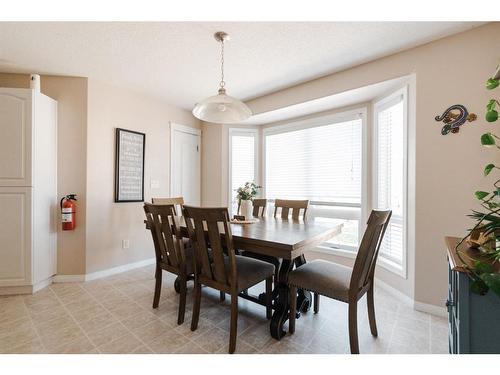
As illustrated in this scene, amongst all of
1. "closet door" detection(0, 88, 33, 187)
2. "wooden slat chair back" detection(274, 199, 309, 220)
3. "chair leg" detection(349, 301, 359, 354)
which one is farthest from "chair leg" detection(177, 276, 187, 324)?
"closet door" detection(0, 88, 33, 187)

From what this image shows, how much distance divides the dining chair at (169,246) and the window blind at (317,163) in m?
2.02

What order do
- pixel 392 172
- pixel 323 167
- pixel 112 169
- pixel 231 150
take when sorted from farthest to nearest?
pixel 231 150 → pixel 323 167 → pixel 112 169 → pixel 392 172

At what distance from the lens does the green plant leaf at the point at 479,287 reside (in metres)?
0.85

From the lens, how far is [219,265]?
1661mm

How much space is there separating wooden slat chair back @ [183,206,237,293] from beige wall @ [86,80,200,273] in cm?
184

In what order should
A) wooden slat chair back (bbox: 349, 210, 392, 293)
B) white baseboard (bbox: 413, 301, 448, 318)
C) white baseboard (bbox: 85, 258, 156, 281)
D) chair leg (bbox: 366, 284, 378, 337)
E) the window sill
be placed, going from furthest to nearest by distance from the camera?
white baseboard (bbox: 85, 258, 156, 281) < the window sill < white baseboard (bbox: 413, 301, 448, 318) < chair leg (bbox: 366, 284, 378, 337) < wooden slat chair back (bbox: 349, 210, 392, 293)

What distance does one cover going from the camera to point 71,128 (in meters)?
2.81

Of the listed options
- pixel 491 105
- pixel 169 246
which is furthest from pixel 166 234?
pixel 491 105

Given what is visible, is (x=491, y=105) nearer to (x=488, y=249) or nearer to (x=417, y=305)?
(x=488, y=249)

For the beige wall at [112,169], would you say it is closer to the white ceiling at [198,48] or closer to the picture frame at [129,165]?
the picture frame at [129,165]

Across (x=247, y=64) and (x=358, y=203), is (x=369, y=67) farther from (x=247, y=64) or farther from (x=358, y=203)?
(x=358, y=203)

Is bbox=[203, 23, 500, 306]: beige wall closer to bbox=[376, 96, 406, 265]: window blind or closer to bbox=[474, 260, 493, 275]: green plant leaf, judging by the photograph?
bbox=[376, 96, 406, 265]: window blind

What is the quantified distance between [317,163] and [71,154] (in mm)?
3154

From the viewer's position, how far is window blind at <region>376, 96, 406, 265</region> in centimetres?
246
